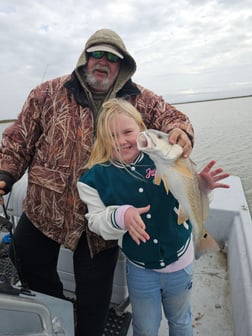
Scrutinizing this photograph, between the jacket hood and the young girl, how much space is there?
412 millimetres

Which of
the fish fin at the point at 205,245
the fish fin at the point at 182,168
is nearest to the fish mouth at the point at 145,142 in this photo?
the fish fin at the point at 182,168

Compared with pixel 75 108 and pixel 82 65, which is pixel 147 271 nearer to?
pixel 75 108

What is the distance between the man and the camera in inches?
86.4

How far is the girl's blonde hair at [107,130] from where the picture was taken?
1.92 meters

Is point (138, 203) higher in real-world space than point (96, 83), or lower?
lower

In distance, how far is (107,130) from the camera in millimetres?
1913

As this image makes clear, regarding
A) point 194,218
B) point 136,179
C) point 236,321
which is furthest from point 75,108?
point 236,321

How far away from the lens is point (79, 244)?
227cm

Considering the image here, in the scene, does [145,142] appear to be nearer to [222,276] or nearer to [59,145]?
[59,145]

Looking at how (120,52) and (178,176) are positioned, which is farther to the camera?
(120,52)

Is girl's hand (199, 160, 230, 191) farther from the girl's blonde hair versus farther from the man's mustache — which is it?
the man's mustache

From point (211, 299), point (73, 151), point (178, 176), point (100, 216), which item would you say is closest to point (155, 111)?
point (73, 151)

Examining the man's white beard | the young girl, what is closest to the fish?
the young girl

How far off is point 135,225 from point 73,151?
0.88 metres
